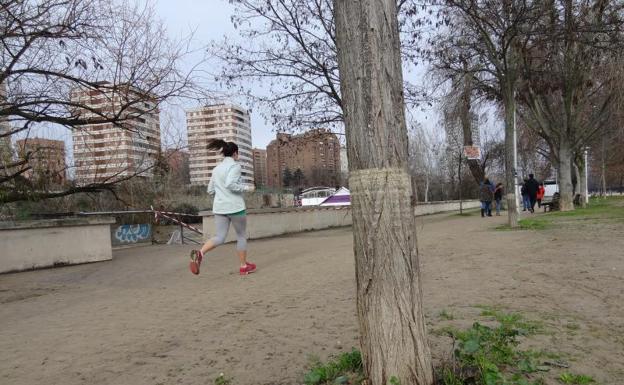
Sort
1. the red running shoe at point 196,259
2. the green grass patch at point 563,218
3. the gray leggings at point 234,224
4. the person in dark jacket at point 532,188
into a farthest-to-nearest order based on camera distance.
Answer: the person in dark jacket at point 532,188
the green grass patch at point 563,218
the gray leggings at point 234,224
the red running shoe at point 196,259

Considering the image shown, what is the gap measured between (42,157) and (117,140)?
5.59 ft

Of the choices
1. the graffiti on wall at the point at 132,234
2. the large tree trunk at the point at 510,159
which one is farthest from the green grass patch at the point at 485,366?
the graffiti on wall at the point at 132,234

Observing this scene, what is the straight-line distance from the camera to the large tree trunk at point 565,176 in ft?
75.7

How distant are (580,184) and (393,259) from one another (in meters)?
41.0

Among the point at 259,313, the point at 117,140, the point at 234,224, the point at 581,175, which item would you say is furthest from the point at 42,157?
the point at 581,175

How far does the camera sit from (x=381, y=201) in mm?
2625

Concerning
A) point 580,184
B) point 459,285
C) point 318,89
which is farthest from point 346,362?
point 580,184

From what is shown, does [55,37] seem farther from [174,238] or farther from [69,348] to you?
[174,238]

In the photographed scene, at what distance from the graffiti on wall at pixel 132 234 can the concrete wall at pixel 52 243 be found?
4591mm

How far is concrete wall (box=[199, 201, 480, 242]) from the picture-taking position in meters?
14.5

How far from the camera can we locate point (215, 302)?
18.2 feet

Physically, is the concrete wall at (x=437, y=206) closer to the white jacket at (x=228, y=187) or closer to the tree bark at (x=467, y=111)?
the tree bark at (x=467, y=111)

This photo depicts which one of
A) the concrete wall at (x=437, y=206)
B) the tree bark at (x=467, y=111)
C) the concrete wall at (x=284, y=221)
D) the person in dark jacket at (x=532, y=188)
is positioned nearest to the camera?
the concrete wall at (x=284, y=221)

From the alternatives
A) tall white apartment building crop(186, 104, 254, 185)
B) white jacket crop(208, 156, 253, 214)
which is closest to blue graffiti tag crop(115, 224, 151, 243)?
tall white apartment building crop(186, 104, 254, 185)
